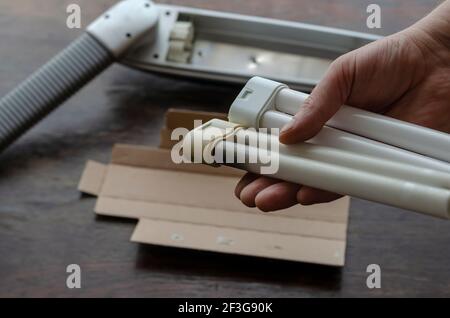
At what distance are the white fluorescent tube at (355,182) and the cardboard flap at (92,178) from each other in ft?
0.80

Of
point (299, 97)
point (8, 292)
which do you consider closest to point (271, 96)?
point (299, 97)

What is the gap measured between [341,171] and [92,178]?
1.08ft

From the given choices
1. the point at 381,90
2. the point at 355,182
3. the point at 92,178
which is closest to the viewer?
Answer: the point at 355,182

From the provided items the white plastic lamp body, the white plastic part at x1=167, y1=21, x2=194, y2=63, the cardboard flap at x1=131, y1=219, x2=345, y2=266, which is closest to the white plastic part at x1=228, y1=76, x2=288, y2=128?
A: the white plastic lamp body

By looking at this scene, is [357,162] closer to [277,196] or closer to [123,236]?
[277,196]

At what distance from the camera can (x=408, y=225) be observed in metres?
0.65

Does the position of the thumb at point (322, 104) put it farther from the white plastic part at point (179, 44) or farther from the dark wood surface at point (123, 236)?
the white plastic part at point (179, 44)

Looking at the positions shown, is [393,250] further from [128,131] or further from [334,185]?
[128,131]

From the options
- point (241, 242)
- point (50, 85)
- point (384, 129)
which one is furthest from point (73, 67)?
point (384, 129)

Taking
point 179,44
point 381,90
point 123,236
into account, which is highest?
point 179,44

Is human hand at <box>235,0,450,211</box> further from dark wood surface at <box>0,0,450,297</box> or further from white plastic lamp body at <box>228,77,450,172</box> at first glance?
dark wood surface at <box>0,0,450,297</box>

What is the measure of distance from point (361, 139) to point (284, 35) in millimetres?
→ 321

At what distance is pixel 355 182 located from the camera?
44 centimetres

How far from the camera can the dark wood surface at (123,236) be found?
0.60 m
